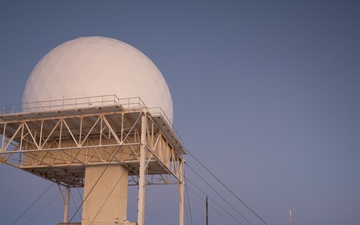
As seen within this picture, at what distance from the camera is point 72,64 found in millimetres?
39875

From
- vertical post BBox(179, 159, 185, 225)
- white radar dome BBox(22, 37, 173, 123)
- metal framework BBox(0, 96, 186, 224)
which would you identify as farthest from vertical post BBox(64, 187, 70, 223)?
white radar dome BBox(22, 37, 173, 123)

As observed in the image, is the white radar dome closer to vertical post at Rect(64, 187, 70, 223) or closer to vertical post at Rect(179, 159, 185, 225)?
vertical post at Rect(179, 159, 185, 225)

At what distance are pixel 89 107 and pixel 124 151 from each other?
593 centimetres

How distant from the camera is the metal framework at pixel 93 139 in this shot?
36.5 m

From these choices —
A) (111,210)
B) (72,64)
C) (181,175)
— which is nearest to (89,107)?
(72,64)

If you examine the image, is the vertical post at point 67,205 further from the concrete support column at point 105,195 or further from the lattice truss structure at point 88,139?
the concrete support column at point 105,195

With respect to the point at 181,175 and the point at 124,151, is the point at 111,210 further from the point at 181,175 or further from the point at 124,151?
the point at 181,175

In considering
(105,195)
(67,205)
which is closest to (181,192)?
(105,195)

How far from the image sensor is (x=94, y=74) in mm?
39125

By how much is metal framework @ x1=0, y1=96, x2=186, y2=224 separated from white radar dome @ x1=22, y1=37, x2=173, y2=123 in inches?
47.7

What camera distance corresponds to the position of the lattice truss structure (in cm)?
3681

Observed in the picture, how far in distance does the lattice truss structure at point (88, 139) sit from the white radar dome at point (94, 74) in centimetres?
189

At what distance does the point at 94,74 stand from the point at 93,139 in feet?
19.1

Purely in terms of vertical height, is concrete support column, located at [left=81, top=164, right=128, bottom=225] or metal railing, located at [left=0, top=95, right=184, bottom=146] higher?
metal railing, located at [left=0, top=95, right=184, bottom=146]
